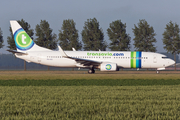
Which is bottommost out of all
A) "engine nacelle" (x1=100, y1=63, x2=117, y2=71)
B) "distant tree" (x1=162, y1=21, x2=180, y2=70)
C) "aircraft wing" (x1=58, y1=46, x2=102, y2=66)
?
"engine nacelle" (x1=100, y1=63, x2=117, y2=71)

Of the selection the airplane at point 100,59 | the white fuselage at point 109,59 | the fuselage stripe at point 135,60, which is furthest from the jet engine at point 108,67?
the fuselage stripe at point 135,60

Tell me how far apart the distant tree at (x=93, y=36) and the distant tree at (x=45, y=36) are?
260 inches

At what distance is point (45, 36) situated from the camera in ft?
192

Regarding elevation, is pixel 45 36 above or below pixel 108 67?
above

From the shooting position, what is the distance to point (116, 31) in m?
57.8

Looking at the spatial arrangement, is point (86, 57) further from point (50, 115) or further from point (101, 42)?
point (50, 115)

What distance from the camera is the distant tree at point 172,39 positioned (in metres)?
53.4

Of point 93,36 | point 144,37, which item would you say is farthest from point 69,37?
point 144,37

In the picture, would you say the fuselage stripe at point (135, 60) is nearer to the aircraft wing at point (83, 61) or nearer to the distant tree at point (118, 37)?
the aircraft wing at point (83, 61)

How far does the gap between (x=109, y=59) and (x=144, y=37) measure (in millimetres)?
21466

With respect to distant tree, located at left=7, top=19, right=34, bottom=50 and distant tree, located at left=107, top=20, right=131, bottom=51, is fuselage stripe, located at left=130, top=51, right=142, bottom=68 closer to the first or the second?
distant tree, located at left=107, top=20, right=131, bottom=51

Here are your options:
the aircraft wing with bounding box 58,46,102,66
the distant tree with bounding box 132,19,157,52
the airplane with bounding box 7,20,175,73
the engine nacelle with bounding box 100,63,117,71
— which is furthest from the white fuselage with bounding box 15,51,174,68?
the distant tree with bounding box 132,19,157,52

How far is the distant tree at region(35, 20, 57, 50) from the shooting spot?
188 ft

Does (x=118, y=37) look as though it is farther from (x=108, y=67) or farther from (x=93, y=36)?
(x=108, y=67)
